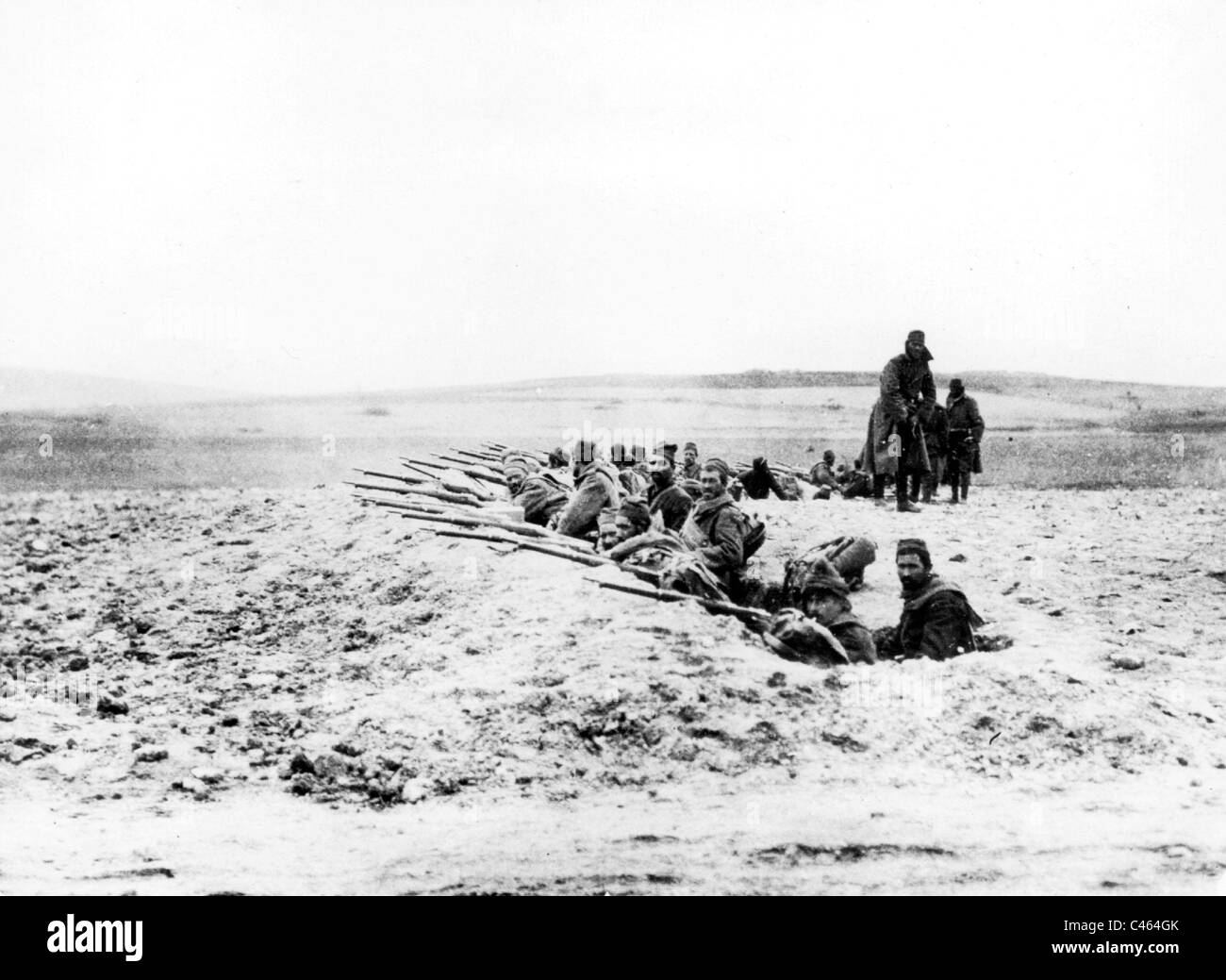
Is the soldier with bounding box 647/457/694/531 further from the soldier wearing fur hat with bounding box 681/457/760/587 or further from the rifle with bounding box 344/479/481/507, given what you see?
the rifle with bounding box 344/479/481/507

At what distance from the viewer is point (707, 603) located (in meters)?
7.40

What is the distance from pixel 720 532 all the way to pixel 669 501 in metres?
1.68

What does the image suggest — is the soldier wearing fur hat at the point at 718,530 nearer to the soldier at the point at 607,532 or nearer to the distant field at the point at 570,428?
the soldier at the point at 607,532

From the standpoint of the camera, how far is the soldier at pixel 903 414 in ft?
38.9

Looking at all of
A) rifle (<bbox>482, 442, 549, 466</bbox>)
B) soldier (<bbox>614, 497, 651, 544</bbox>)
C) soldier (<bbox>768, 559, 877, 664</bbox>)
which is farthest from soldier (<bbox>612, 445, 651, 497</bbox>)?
soldier (<bbox>768, 559, 877, 664</bbox>)

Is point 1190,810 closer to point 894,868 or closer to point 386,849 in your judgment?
point 894,868

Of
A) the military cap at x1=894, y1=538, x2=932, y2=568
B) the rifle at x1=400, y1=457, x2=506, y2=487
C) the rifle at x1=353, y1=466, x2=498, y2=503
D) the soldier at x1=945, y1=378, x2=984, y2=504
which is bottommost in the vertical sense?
the military cap at x1=894, y1=538, x2=932, y2=568

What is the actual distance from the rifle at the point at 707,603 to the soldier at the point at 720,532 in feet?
3.32

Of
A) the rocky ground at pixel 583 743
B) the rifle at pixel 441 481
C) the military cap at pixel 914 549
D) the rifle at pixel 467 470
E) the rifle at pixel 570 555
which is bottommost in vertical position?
the rocky ground at pixel 583 743

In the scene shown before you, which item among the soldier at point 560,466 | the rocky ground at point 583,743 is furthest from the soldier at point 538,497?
the rocky ground at point 583,743

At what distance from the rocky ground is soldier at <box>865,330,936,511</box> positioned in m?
3.29

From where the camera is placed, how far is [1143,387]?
68.7ft

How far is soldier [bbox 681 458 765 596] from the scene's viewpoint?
28.0ft

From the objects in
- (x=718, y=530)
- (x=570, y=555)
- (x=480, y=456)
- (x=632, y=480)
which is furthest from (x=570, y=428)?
(x=570, y=555)
